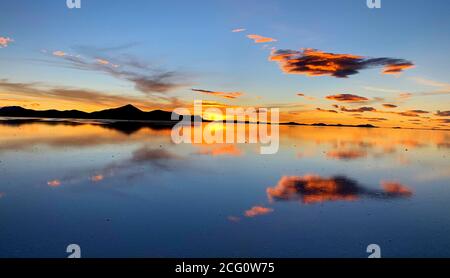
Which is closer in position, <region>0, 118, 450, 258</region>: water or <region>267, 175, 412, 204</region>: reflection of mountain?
<region>0, 118, 450, 258</region>: water

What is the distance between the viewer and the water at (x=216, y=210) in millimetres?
9242

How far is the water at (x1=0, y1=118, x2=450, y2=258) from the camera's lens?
9242 mm

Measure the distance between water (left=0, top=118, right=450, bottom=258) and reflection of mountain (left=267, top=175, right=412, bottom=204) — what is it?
0.05m

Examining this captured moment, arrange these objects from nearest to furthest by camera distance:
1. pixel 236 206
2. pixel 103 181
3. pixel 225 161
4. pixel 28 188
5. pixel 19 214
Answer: pixel 19 214, pixel 236 206, pixel 28 188, pixel 103 181, pixel 225 161

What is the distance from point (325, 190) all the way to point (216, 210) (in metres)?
5.94

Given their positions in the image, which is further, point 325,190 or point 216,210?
point 325,190

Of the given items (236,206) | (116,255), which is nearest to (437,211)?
(236,206)

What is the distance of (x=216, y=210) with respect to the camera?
12.6 meters

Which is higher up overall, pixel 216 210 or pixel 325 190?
pixel 325 190

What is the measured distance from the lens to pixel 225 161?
24609mm

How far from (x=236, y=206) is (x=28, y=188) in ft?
30.0

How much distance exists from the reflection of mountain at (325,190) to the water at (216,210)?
0.05 metres

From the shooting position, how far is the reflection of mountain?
14586 millimetres
